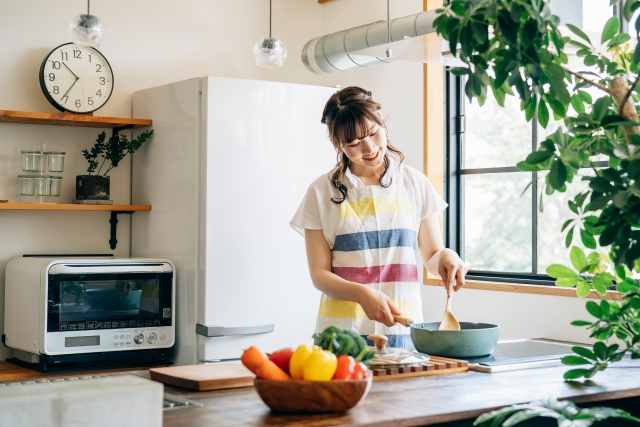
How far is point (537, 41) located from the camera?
1.15m

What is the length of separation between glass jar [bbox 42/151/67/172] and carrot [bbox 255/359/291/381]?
236 cm

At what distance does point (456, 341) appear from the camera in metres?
2.12

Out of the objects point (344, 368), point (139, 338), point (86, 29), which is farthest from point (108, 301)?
point (344, 368)

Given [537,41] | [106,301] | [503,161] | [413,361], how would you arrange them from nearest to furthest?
[537,41], [413,361], [106,301], [503,161]

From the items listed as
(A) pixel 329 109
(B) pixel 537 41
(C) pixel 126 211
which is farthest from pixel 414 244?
(C) pixel 126 211

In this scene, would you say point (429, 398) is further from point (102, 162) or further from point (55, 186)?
point (102, 162)

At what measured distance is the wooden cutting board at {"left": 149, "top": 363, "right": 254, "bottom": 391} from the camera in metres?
1.78

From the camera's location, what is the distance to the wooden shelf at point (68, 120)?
341cm

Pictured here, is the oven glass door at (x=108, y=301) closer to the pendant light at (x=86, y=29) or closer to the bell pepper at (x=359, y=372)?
the pendant light at (x=86, y=29)

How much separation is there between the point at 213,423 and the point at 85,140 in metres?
2.64

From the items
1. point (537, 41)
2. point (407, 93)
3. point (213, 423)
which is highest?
point (407, 93)

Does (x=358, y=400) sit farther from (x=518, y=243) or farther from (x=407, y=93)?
(x=407, y=93)

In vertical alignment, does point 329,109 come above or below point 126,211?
above

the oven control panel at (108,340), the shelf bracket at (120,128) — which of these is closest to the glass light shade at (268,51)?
the shelf bracket at (120,128)
